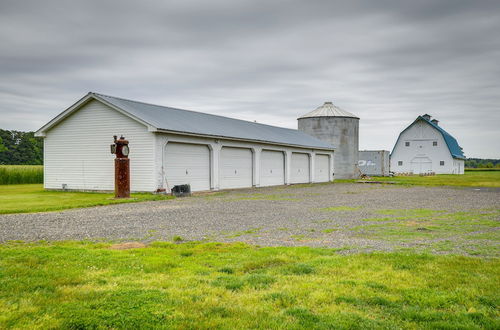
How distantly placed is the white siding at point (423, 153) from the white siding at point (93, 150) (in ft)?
160

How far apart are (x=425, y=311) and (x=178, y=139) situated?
18983mm

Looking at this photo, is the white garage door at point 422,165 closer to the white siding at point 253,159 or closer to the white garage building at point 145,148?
the white siding at point 253,159

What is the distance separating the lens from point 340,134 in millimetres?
45688

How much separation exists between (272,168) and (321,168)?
9.71 metres

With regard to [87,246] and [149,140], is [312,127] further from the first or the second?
[87,246]

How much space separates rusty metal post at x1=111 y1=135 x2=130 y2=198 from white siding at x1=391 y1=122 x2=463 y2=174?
50004 millimetres

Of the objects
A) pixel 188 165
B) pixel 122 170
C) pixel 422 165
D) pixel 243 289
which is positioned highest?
pixel 422 165

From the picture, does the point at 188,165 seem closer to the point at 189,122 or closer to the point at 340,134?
the point at 189,122

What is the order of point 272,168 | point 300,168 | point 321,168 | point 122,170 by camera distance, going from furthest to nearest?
point 321,168 < point 300,168 < point 272,168 < point 122,170

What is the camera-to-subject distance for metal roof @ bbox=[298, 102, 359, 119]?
4634 cm


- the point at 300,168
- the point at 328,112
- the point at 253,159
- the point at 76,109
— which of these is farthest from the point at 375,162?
the point at 76,109

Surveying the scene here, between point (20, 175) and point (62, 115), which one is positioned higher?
point (62, 115)

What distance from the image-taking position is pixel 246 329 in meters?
3.96

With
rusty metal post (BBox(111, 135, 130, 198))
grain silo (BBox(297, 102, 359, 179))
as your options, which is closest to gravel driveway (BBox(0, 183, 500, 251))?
rusty metal post (BBox(111, 135, 130, 198))
